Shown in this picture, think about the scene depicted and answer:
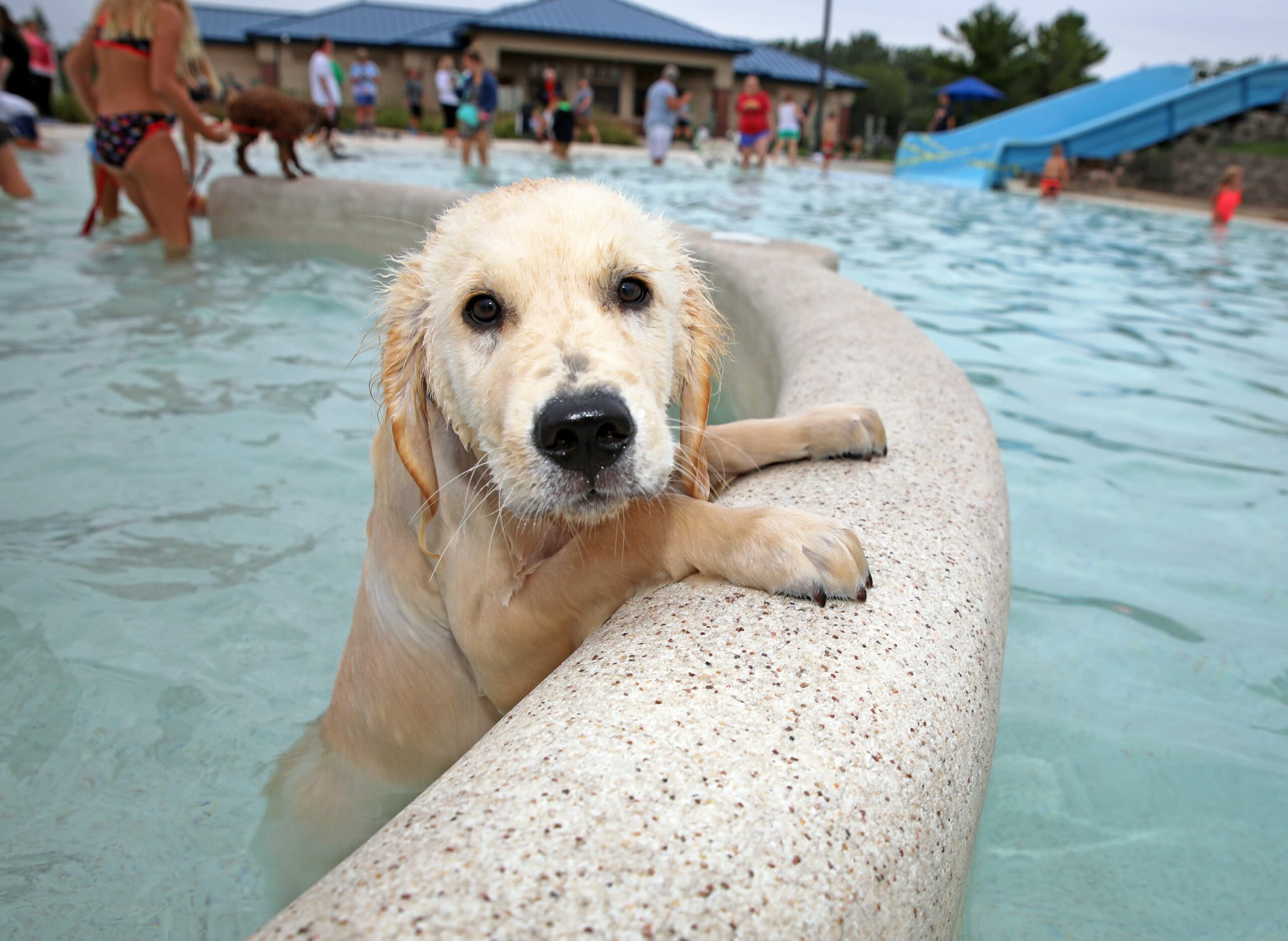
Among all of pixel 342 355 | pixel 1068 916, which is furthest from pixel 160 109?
pixel 1068 916

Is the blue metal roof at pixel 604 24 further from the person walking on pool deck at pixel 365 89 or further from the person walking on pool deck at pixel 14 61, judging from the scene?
the person walking on pool deck at pixel 14 61

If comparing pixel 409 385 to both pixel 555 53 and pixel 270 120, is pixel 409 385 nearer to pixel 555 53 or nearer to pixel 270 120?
pixel 270 120

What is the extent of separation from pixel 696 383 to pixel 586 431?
29.8 inches

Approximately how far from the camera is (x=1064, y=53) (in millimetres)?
62156

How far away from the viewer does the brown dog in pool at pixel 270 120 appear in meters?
11.9

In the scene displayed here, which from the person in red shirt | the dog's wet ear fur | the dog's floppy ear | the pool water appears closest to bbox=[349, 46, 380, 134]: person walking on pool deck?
the person in red shirt

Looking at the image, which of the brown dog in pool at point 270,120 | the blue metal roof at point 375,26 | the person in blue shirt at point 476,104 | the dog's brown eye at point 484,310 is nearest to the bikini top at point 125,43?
the brown dog in pool at point 270,120

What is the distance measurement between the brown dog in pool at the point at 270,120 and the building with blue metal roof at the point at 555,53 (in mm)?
39113

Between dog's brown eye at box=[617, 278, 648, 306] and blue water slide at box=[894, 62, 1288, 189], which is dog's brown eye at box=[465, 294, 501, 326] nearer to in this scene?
dog's brown eye at box=[617, 278, 648, 306]

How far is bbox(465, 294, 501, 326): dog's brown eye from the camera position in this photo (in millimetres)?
2393

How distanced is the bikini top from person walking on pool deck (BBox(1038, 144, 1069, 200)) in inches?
939

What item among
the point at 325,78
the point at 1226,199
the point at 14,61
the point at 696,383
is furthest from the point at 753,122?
the point at 696,383

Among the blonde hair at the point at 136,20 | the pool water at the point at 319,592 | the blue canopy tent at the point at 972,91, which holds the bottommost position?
the pool water at the point at 319,592

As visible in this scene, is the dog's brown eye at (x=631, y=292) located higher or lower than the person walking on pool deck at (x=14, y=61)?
lower
